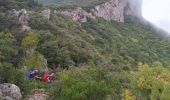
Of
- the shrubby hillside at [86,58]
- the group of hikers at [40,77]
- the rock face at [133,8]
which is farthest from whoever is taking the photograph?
the rock face at [133,8]

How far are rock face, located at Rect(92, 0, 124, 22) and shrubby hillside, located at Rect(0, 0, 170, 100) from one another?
2982 mm

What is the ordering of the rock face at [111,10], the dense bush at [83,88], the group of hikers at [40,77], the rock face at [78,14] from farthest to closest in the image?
the rock face at [111,10], the rock face at [78,14], the group of hikers at [40,77], the dense bush at [83,88]

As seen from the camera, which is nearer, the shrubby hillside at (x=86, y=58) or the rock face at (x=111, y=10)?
the shrubby hillside at (x=86, y=58)

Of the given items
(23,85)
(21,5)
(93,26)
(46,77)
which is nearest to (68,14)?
(93,26)

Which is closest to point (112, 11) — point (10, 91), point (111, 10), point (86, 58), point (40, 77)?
point (111, 10)

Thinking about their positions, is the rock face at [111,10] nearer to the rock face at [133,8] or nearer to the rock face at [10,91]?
the rock face at [133,8]

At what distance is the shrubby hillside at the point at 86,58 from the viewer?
4288 cm

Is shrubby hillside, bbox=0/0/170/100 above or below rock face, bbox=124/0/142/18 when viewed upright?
above

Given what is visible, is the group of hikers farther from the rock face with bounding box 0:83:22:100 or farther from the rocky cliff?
the rocky cliff

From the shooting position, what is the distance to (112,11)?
152500 mm

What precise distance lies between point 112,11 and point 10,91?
110779mm

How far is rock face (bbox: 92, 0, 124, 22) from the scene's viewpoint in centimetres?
14138

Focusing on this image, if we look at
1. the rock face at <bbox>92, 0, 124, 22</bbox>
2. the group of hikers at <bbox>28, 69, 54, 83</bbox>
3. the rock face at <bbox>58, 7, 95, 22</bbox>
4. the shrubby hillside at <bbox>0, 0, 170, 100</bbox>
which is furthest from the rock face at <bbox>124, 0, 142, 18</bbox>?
the group of hikers at <bbox>28, 69, 54, 83</bbox>

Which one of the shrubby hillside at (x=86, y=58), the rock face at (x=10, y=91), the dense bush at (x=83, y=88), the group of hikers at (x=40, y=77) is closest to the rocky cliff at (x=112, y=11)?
the shrubby hillside at (x=86, y=58)
